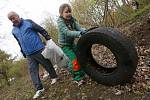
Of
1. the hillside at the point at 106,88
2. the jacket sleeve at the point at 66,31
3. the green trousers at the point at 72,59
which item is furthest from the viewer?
the green trousers at the point at 72,59

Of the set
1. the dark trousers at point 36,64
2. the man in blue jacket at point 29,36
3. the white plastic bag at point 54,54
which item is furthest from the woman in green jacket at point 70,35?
the dark trousers at point 36,64

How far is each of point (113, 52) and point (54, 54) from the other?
1339mm

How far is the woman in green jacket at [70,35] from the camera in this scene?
276 inches

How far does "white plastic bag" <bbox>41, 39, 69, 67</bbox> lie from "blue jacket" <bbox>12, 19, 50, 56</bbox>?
0.18 meters

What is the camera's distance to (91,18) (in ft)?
59.9

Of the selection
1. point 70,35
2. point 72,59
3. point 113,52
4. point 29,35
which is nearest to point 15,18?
point 29,35

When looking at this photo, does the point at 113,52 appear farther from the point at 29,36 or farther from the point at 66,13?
the point at 29,36

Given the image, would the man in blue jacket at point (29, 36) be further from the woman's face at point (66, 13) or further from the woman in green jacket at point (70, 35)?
the woman's face at point (66, 13)

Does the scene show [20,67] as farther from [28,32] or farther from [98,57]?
[28,32]

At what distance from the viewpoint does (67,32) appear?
23.0 ft

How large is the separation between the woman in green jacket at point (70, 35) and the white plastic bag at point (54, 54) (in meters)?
0.11

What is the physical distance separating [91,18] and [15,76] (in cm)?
515

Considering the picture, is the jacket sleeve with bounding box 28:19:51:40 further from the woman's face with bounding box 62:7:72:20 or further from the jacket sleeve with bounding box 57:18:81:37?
the woman's face with bounding box 62:7:72:20

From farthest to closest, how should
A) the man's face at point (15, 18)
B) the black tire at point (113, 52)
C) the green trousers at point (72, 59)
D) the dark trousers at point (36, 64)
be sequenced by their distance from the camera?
the dark trousers at point (36, 64), the green trousers at point (72, 59), the man's face at point (15, 18), the black tire at point (113, 52)
